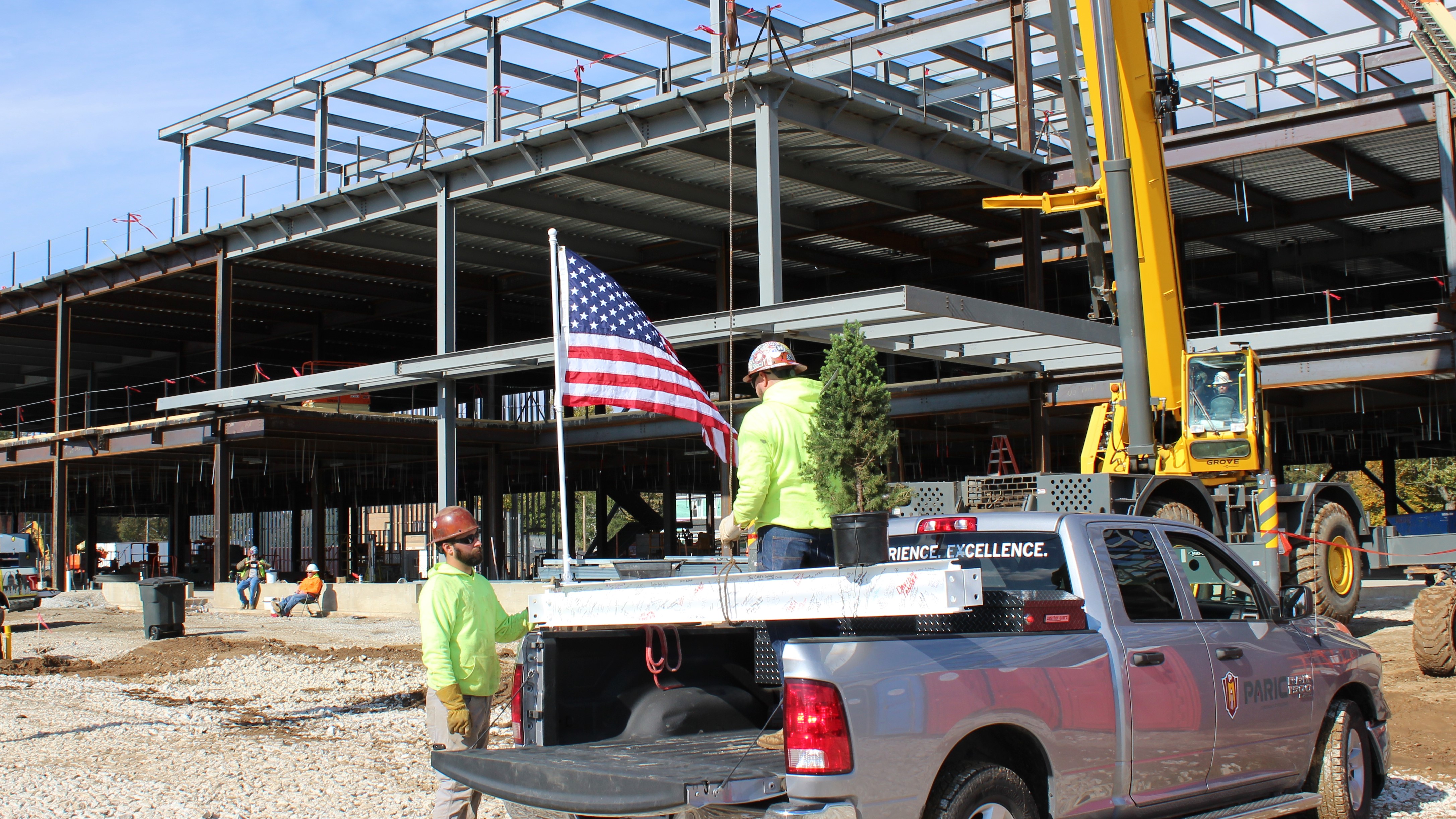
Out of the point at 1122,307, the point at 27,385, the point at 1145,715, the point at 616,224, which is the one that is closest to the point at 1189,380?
the point at 1122,307

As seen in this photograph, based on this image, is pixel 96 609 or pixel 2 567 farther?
pixel 2 567

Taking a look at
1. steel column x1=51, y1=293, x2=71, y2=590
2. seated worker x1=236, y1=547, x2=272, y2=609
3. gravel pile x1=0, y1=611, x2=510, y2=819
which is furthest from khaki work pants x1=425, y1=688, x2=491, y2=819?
steel column x1=51, y1=293, x2=71, y2=590

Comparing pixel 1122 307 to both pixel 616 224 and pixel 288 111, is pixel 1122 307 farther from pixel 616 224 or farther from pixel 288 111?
pixel 288 111

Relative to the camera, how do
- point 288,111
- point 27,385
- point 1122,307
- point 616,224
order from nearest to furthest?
point 1122,307 → point 616,224 → point 288,111 → point 27,385

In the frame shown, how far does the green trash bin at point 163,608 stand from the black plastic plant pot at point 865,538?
16.4 m

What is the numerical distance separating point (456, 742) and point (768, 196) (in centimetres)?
1551

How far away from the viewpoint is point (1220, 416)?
15156 mm

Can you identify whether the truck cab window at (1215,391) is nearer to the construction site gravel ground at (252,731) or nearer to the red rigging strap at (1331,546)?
the red rigging strap at (1331,546)

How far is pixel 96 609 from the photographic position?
28297mm

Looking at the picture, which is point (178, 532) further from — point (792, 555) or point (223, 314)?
point (792, 555)

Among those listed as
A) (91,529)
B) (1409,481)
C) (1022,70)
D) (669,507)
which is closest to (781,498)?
(1022,70)

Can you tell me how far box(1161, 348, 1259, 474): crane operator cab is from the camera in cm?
1495

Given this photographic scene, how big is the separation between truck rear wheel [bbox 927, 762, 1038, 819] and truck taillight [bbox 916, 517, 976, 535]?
1.45 metres

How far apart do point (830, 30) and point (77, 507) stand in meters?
44.2
